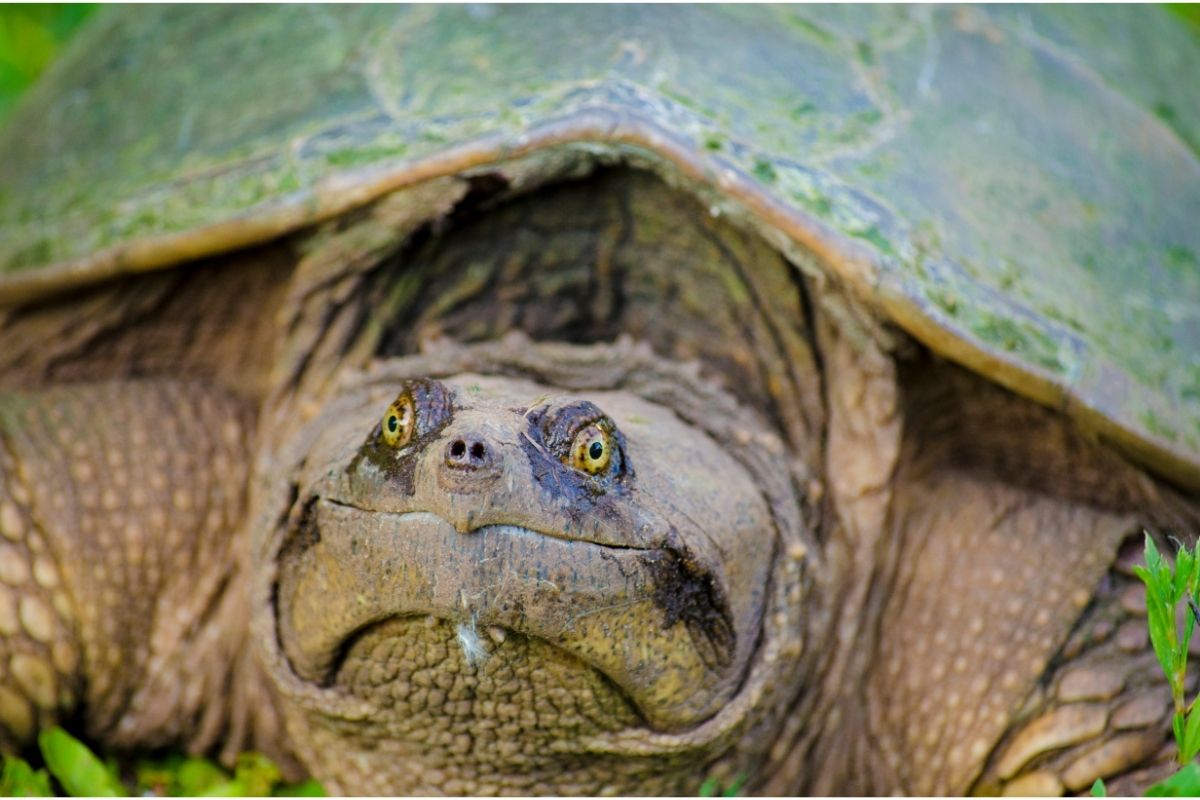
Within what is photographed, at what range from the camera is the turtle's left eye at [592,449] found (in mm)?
2115

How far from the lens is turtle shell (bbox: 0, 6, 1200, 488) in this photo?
2582mm

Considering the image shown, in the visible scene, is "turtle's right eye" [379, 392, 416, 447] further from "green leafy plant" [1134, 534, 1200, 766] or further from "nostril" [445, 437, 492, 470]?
"green leafy plant" [1134, 534, 1200, 766]

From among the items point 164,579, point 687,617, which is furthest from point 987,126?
point 164,579

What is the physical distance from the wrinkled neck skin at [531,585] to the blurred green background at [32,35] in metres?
3.28

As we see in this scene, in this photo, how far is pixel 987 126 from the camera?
2.98m

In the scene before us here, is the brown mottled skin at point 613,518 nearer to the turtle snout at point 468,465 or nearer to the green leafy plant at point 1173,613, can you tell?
the turtle snout at point 468,465

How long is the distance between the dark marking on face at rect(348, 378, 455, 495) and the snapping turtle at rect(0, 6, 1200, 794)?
0.05m

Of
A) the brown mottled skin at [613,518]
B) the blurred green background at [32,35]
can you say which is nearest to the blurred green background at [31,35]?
the blurred green background at [32,35]

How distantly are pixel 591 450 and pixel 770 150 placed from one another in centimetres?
83

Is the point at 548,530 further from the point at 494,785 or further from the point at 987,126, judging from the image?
the point at 987,126

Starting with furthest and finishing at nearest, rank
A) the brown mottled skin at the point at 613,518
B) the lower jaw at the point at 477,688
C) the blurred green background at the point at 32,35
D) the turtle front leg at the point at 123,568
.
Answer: the blurred green background at the point at 32,35 → the turtle front leg at the point at 123,568 → the brown mottled skin at the point at 613,518 → the lower jaw at the point at 477,688

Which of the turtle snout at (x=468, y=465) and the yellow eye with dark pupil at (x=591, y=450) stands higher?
the turtle snout at (x=468, y=465)

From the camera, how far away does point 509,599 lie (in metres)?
2.04

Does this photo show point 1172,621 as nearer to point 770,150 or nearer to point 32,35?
point 770,150
